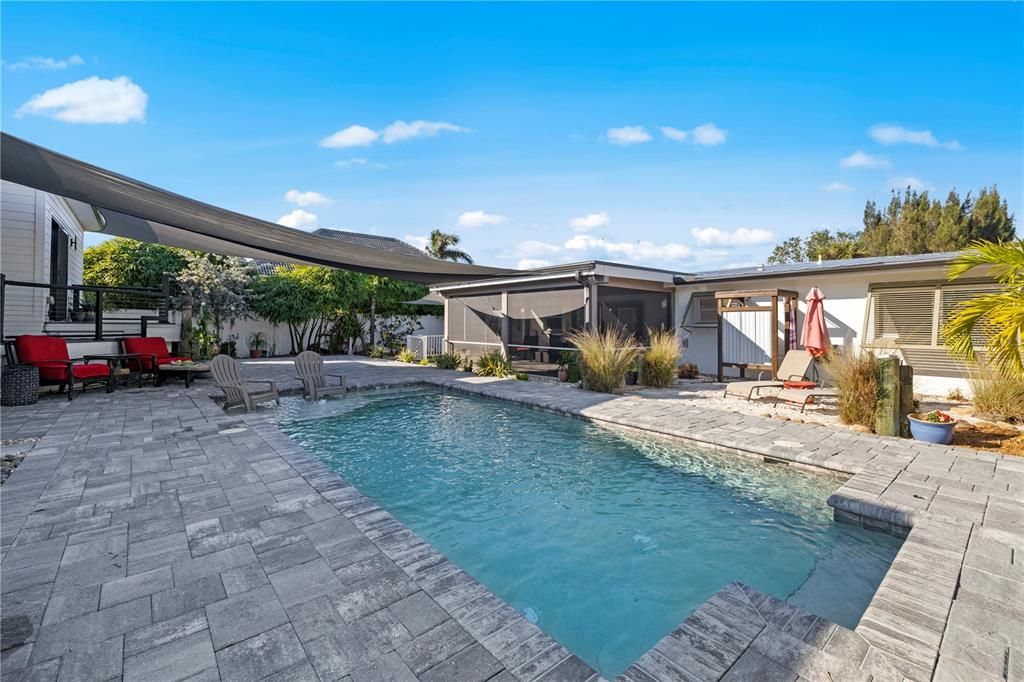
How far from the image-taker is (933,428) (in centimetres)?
486

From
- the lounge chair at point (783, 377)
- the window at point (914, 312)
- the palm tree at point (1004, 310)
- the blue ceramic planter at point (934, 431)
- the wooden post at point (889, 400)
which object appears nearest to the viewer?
the palm tree at point (1004, 310)

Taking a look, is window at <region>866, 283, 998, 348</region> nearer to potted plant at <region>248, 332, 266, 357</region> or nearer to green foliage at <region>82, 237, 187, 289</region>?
potted plant at <region>248, 332, 266, 357</region>

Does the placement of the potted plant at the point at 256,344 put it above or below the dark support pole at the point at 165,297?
below

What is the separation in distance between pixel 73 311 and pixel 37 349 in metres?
3.96

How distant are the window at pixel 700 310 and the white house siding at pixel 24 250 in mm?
12970

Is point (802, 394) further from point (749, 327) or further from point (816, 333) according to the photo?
point (749, 327)

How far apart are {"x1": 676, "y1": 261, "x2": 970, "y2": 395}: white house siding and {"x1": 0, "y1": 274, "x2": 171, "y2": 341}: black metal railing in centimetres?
1235

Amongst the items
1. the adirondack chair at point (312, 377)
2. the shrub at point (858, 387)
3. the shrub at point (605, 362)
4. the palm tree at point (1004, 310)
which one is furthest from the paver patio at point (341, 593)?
the shrub at point (605, 362)

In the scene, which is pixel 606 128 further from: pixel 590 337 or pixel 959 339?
pixel 959 339

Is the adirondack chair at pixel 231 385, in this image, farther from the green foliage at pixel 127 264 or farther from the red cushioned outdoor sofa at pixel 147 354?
the green foliage at pixel 127 264

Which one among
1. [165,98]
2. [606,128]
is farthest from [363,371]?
[606,128]

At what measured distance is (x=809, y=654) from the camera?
180cm

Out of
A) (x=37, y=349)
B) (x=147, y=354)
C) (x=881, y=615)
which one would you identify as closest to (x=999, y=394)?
(x=881, y=615)

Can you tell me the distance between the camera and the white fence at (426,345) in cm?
1402
